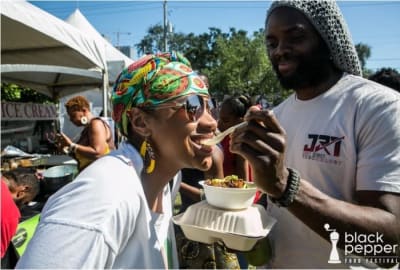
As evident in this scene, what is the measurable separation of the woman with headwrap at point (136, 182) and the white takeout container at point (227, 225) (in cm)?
12

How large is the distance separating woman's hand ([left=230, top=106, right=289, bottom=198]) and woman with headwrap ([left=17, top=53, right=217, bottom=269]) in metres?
0.40

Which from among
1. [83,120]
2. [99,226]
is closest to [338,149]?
[99,226]

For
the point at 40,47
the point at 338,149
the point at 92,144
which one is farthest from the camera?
the point at 40,47

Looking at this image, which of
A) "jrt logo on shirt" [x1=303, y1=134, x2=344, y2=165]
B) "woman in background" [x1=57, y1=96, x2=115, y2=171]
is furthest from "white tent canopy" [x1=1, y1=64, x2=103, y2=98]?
"jrt logo on shirt" [x1=303, y1=134, x2=344, y2=165]

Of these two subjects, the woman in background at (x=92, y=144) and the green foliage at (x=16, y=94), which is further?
the green foliage at (x=16, y=94)

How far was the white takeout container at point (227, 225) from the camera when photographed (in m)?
1.40

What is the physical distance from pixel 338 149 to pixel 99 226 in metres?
1.04

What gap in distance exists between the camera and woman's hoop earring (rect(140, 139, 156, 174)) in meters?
1.39

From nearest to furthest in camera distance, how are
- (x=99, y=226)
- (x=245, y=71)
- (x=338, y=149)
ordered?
(x=99, y=226), (x=338, y=149), (x=245, y=71)

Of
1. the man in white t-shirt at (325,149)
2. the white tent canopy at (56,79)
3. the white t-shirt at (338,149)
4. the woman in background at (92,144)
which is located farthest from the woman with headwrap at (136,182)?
the white tent canopy at (56,79)

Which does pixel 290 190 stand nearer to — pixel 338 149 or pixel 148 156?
pixel 338 149

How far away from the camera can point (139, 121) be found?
1.39 metres

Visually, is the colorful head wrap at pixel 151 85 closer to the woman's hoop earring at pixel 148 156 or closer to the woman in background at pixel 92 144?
the woman's hoop earring at pixel 148 156

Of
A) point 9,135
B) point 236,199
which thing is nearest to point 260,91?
point 9,135
